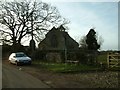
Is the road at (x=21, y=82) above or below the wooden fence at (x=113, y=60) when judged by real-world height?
below

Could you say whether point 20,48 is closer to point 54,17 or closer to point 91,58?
point 54,17

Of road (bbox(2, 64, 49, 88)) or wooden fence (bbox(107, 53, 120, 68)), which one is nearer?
road (bbox(2, 64, 49, 88))

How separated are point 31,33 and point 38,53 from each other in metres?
6.32

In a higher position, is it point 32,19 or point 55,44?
point 32,19

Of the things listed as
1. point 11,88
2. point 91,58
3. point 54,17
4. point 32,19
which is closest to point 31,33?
point 32,19

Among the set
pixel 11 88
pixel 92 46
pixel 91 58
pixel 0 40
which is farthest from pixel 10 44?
pixel 11 88

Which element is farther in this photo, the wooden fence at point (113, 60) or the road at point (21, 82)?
the wooden fence at point (113, 60)

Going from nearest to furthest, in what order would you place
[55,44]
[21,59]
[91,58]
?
[91,58] < [21,59] < [55,44]

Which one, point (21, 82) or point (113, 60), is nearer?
point (21, 82)

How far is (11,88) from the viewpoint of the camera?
14.5 metres

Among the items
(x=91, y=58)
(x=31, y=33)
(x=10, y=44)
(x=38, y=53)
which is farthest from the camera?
(x=10, y=44)

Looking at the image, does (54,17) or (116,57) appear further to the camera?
A: (54,17)

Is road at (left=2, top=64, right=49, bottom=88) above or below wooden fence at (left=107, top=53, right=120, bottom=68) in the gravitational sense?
below

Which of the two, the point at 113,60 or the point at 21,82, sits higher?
the point at 113,60
